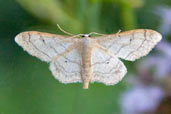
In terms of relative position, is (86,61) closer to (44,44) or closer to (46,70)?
(44,44)

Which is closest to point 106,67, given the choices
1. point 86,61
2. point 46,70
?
point 86,61

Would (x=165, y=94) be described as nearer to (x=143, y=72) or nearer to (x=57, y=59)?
(x=143, y=72)

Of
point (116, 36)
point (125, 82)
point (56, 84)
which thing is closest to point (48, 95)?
point (56, 84)

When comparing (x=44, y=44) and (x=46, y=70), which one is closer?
(x=44, y=44)

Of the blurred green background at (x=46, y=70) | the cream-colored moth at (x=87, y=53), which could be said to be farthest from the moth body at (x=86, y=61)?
the blurred green background at (x=46, y=70)

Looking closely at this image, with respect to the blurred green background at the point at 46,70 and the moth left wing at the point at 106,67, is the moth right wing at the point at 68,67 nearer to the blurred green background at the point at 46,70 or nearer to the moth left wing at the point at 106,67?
the moth left wing at the point at 106,67
